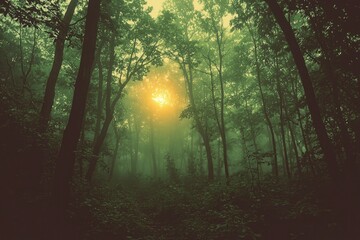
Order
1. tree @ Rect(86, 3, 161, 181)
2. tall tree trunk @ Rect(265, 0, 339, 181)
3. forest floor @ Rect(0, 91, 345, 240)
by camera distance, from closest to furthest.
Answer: forest floor @ Rect(0, 91, 345, 240)
tall tree trunk @ Rect(265, 0, 339, 181)
tree @ Rect(86, 3, 161, 181)

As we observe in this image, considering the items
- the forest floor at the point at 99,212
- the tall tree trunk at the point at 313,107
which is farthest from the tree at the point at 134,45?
the tall tree trunk at the point at 313,107

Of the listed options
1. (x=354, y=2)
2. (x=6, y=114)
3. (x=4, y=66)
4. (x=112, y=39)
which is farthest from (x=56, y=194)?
(x=4, y=66)

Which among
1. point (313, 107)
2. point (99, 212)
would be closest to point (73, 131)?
point (99, 212)

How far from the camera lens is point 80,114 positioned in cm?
786

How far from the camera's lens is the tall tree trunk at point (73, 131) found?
7.19 m

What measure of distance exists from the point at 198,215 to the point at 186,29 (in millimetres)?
19139

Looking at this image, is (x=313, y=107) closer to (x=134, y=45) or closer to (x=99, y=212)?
(x=99, y=212)

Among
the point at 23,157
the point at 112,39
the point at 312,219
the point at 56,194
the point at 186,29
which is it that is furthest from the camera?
the point at 186,29

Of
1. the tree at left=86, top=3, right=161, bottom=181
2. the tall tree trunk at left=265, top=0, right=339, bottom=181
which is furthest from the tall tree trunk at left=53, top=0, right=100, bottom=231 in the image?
the tree at left=86, top=3, right=161, bottom=181

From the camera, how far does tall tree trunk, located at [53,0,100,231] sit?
7191mm

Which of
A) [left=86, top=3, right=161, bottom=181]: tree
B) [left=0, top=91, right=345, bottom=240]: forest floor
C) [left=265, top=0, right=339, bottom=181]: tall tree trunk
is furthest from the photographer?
[left=86, top=3, right=161, bottom=181]: tree

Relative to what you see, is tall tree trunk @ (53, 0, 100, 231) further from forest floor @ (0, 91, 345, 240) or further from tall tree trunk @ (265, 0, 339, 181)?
tall tree trunk @ (265, 0, 339, 181)

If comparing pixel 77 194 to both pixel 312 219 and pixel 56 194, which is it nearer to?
pixel 56 194

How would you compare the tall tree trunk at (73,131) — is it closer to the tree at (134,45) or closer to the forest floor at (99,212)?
the forest floor at (99,212)
